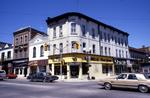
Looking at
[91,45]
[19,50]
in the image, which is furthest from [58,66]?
[19,50]

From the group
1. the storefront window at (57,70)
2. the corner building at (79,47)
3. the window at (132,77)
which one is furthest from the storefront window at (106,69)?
the window at (132,77)

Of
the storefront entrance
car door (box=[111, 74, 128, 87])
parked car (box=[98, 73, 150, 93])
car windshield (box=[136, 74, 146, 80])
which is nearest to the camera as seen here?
parked car (box=[98, 73, 150, 93])

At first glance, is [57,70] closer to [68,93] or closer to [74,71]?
[74,71]

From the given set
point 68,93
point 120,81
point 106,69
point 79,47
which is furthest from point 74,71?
point 68,93

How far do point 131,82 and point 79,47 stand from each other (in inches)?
755

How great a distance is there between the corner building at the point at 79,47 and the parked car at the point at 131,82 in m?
15.9

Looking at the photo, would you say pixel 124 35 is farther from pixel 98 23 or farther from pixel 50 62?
pixel 50 62

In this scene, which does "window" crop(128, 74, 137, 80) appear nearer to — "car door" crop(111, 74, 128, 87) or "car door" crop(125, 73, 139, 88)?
"car door" crop(125, 73, 139, 88)

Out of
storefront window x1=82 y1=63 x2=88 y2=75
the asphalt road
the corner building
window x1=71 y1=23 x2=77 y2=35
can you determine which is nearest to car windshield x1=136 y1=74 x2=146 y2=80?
the asphalt road

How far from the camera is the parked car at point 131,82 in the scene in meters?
14.4

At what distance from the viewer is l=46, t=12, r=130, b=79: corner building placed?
34.1m

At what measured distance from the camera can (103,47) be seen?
4109cm

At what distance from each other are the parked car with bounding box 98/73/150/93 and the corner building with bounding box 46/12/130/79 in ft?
52.3

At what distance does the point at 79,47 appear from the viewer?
33531 mm
